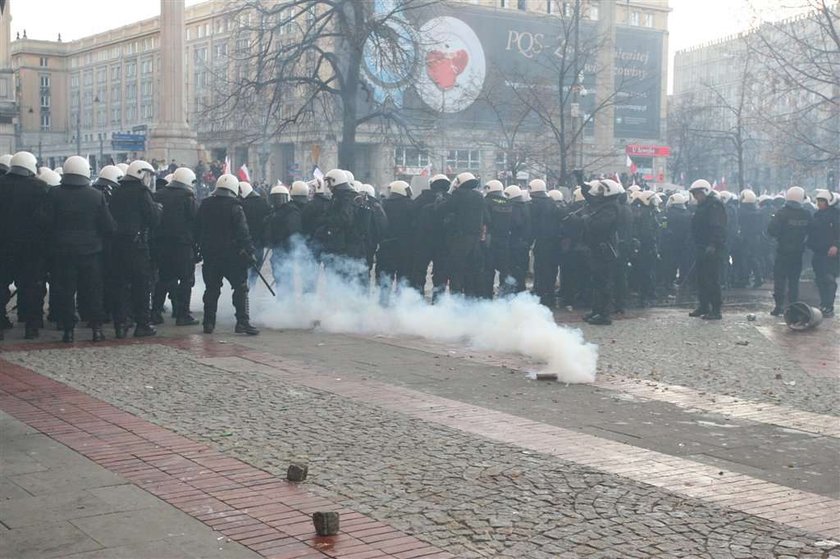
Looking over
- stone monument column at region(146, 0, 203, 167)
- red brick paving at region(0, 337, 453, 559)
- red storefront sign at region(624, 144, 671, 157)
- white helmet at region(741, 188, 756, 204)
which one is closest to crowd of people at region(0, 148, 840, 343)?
white helmet at region(741, 188, 756, 204)

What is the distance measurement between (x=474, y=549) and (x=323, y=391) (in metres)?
4.51

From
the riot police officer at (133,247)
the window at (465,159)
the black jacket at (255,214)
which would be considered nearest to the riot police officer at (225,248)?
the riot police officer at (133,247)

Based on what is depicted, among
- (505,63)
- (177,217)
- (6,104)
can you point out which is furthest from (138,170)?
(505,63)

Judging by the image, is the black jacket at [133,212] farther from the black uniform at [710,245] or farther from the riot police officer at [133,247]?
the black uniform at [710,245]

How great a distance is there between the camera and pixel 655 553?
5.38m

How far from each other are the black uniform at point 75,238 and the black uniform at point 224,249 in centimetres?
140

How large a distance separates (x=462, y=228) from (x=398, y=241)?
1.32 m

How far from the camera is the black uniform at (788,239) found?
17.5m

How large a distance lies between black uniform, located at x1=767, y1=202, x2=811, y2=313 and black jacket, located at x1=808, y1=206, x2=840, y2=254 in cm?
17

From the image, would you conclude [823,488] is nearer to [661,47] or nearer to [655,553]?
[655,553]

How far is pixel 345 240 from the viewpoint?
15.3 metres

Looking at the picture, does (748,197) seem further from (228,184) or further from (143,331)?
(143,331)

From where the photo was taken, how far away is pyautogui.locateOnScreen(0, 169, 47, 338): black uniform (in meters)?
13.1

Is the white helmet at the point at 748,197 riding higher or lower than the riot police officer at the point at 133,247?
higher
